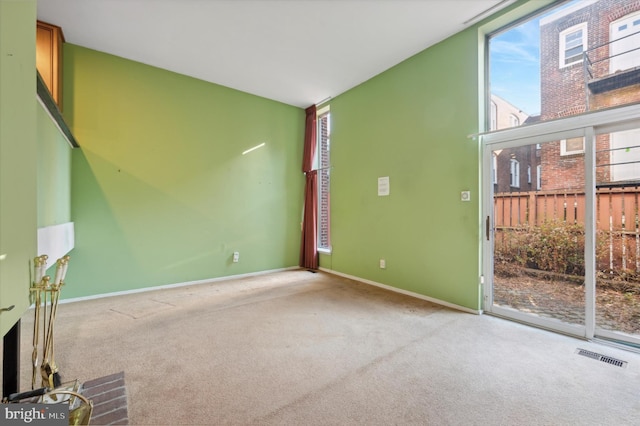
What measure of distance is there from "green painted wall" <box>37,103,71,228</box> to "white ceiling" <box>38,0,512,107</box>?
1.35m

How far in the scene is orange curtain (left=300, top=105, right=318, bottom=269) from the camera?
203 inches

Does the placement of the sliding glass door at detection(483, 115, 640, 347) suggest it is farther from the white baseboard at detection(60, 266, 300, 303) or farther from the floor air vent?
the white baseboard at detection(60, 266, 300, 303)

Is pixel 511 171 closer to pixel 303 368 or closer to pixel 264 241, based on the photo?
pixel 303 368

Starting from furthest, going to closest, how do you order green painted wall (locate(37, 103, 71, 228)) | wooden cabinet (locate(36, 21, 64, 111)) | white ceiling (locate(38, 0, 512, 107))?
wooden cabinet (locate(36, 21, 64, 111)) → white ceiling (locate(38, 0, 512, 107)) → green painted wall (locate(37, 103, 71, 228))

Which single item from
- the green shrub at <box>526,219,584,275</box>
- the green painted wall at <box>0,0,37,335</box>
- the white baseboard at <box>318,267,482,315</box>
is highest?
the green painted wall at <box>0,0,37,335</box>

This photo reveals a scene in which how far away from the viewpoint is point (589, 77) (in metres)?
2.43

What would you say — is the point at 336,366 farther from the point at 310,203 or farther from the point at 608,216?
the point at 310,203

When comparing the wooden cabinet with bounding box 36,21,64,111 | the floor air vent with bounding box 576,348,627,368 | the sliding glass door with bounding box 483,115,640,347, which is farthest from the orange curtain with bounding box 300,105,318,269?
the floor air vent with bounding box 576,348,627,368

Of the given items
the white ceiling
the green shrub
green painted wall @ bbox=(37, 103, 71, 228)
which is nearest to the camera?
green painted wall @ bbox=(37, 103, 71, 228)

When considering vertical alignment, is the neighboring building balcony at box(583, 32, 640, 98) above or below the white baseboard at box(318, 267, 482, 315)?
above

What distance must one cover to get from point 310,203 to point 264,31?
2.83 m

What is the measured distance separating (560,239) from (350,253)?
2699 millimetres

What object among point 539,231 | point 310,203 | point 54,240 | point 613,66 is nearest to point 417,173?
point 539,231

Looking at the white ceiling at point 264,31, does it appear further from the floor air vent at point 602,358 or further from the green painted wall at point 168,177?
the floor air vent at point 602,358
